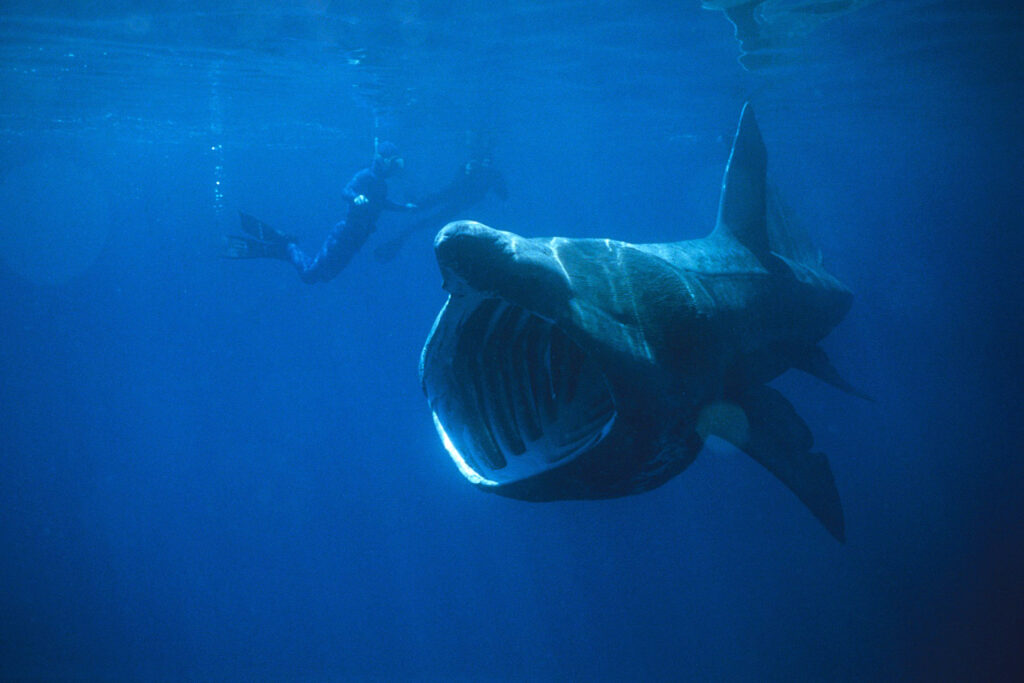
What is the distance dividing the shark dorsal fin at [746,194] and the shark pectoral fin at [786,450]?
1.32 meters

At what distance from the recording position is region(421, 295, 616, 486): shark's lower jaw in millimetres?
2463

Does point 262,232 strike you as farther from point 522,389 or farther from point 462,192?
point 522,389

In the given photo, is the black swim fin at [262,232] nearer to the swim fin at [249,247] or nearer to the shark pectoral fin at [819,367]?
the swim fin at [249,247]

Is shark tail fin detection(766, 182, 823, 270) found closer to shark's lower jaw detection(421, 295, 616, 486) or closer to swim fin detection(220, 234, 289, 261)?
shark's lower jaw detection(421, 295, 616, 486)

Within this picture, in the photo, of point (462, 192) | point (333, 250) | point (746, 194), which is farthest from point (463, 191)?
point (746, 194)

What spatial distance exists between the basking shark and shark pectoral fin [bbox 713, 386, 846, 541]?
13mm

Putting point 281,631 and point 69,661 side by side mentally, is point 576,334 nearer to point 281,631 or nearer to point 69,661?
point 281,631

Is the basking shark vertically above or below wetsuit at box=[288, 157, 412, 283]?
above

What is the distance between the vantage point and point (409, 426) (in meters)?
33.1

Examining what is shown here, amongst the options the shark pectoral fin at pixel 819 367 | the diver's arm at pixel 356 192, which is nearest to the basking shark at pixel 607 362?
the shark pectoral fin at pixel 819 367

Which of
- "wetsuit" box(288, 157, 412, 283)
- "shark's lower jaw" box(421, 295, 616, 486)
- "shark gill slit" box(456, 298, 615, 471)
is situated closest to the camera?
"shark's lower jaw" box(421, 295, 616, 486)

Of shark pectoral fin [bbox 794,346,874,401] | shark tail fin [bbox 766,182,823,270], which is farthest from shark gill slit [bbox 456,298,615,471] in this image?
shark tail fin [bbox 766,182,823,270]

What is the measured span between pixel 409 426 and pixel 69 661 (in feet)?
58.2

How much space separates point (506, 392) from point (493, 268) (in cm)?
119
